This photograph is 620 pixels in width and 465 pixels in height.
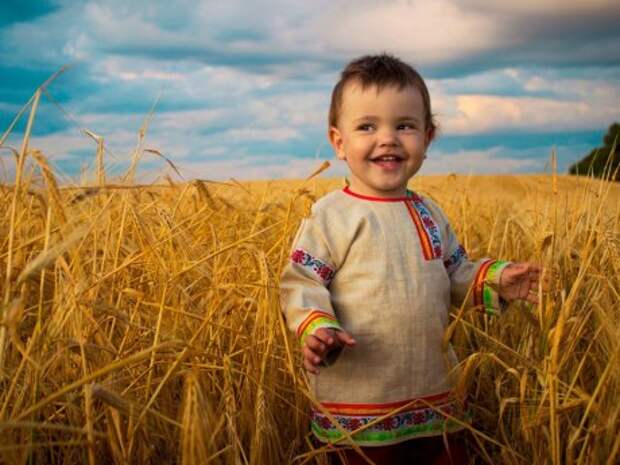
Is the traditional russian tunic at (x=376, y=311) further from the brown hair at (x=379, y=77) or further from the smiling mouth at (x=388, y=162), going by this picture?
the brown hair at (x=379, y=77)

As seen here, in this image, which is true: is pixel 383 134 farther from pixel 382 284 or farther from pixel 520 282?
pixel 520 282

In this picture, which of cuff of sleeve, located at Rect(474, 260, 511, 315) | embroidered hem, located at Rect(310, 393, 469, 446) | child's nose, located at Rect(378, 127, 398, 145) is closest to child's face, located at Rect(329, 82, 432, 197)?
child's nose, located at Rect(378, 127, 398, 145)

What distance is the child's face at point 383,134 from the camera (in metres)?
1.47

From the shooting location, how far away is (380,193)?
153cm

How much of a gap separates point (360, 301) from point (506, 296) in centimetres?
34

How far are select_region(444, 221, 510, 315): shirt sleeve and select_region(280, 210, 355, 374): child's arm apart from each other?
299mm

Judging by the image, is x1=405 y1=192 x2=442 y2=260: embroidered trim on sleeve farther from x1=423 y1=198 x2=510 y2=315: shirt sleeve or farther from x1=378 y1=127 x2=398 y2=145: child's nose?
x1=378 y1=127 x2=398 y2=145: child's nose

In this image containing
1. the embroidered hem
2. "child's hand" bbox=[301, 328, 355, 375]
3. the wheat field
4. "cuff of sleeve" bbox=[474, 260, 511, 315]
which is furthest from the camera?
"cuff of sleeve" bbox=[474, 260, 511, 315]

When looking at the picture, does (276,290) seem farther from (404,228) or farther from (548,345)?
(548,345)

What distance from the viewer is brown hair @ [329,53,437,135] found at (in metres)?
1.48

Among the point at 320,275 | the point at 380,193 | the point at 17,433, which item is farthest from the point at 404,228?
the point at 17,433

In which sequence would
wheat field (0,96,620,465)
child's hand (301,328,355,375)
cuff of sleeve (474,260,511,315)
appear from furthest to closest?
cuff of sleeve (474,260,511,315) < child's hand (301,328,355,375) < wheat field (0,96,620,465)

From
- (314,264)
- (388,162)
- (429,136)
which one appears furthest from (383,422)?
(429,136)

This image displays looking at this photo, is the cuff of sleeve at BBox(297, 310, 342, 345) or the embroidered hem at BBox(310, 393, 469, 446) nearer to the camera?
the cuff of sleeve at BBox(297, 310, 342, 345)
